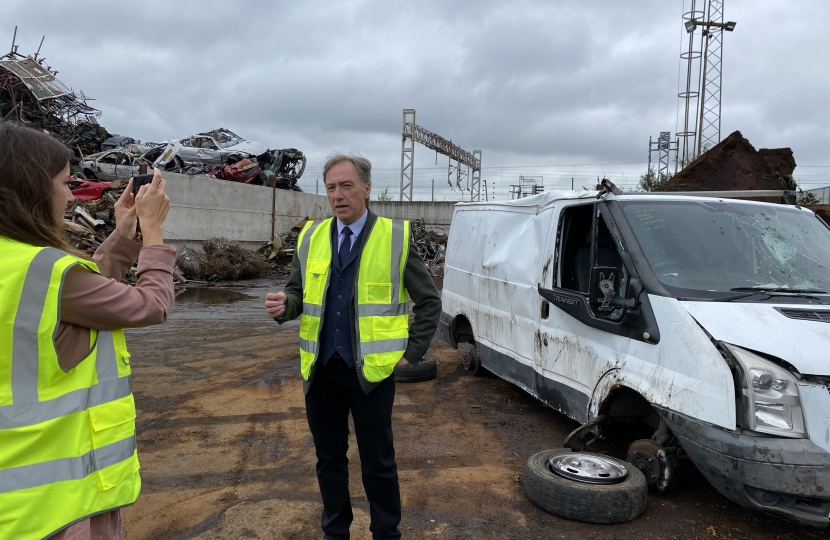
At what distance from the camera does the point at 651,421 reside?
3916mm

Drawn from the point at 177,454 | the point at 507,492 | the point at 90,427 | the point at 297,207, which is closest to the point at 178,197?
the point at 297,207

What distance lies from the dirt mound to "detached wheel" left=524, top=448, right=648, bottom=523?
22.3 ft

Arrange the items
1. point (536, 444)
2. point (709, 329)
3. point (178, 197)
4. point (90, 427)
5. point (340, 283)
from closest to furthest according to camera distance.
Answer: point (90, 427) < point (340, 283) < point (709, 329) < point (536, 444) < point (178, 197)

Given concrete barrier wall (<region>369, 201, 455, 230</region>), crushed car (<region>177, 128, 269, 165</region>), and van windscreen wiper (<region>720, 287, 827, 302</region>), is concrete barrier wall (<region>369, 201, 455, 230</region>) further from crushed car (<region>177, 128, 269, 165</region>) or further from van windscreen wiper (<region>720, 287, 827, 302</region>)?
van windscreen wiper (<region>720, 287, 827, 302</region>)

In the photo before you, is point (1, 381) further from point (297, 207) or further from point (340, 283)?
point (297, 207)

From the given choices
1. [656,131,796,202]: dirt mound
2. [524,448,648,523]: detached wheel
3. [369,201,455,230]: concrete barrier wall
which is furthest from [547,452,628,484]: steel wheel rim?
[369,201,455,230]: concrete barrier wall

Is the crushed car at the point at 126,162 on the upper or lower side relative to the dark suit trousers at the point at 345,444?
upper

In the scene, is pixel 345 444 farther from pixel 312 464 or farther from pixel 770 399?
pixel 770 399

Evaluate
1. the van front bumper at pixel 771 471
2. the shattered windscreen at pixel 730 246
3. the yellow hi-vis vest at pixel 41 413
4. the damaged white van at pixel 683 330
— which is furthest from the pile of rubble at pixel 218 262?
the yellow hi-vis vest at pixel 41 413

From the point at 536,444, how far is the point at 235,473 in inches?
94.1

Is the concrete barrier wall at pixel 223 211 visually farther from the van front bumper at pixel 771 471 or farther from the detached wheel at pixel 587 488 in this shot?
the van front bumper at pixel 771 471

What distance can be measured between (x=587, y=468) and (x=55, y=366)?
3.17m

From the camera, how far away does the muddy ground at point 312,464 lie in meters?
3.40

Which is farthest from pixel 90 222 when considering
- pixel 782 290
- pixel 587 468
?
pixel 782 290
